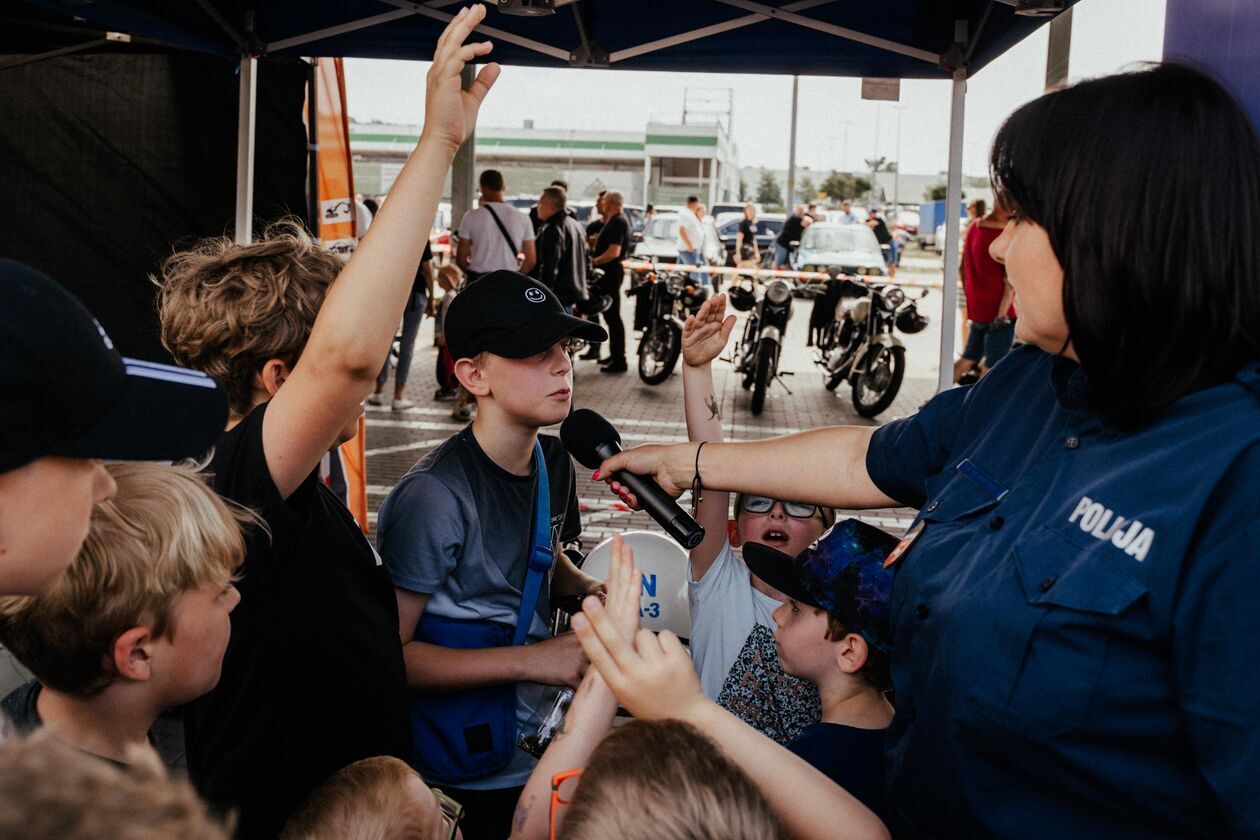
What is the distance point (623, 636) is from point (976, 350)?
33.7 feet

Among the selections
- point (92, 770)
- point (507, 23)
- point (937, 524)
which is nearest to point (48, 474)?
point (92, 770)

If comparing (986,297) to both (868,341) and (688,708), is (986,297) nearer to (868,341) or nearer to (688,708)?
(868,341)

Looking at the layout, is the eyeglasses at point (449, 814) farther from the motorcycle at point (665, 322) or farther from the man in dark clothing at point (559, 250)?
the motorcycle at point (665, 322)

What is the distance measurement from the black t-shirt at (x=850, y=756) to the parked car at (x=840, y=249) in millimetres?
21603

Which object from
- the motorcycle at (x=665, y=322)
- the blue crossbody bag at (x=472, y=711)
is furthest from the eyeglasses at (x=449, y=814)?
the motorcycle at (x=665, y=322)

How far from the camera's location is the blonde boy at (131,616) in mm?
1479

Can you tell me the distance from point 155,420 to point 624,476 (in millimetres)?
1210

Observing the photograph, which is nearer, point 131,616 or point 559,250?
point 131,616

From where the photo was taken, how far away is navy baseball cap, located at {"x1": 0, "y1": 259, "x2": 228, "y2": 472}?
3.31ft

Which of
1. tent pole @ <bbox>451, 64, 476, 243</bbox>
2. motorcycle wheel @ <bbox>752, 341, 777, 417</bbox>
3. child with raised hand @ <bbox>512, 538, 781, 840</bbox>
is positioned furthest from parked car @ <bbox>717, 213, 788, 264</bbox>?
child with raised hand @ <bbox>512, 538, 781, 840</bbox>

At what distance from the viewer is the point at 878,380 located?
11125mm

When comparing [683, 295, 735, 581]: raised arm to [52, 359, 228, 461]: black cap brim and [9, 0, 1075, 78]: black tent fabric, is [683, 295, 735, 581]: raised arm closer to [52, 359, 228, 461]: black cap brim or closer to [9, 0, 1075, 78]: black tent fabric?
[52, 359, 228, 461]: black cap brim

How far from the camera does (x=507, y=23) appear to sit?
5715 mm

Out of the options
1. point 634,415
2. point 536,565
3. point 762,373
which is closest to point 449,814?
point 536,565
